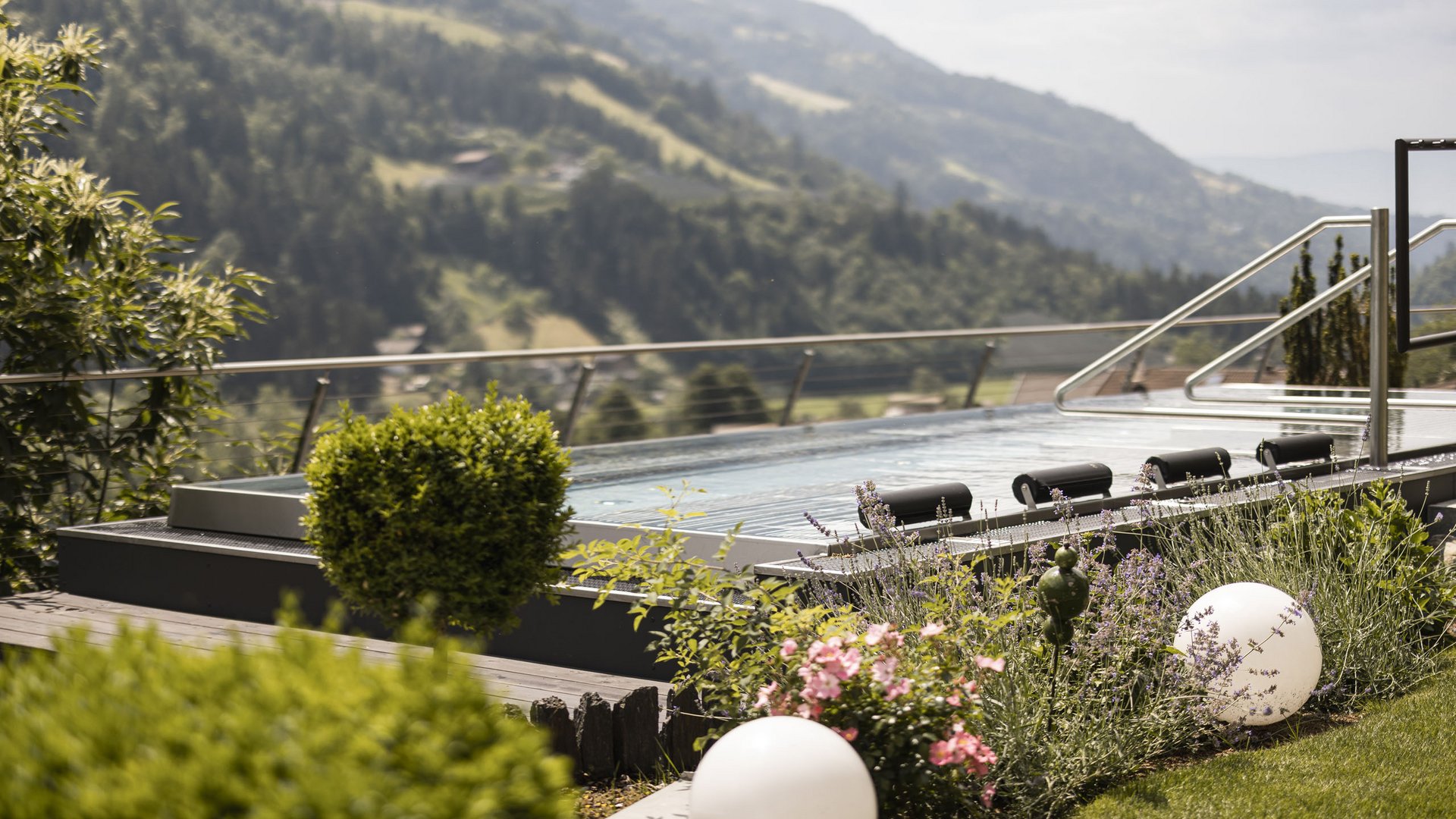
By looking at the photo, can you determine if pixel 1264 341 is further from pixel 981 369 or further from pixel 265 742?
pixel 265 742

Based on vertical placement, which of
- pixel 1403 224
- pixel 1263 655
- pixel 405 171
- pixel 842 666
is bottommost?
pixel 1263 655

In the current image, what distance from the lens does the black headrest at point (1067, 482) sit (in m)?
4.77

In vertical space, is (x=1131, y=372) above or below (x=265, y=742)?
below

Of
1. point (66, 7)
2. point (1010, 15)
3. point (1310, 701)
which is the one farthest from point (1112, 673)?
point (1010, 15)

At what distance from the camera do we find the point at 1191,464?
16.8 ft

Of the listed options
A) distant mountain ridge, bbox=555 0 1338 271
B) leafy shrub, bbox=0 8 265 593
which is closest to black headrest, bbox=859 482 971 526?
leafy shrub, bbox=0 8 265 593

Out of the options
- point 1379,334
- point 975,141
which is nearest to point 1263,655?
point 1379,334

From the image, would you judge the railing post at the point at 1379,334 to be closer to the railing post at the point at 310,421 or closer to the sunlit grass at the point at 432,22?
the railing post at the point at 310,421

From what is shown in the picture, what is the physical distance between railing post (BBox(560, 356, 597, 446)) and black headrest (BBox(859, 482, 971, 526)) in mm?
3286

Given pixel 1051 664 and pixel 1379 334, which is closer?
pixel 1051 664

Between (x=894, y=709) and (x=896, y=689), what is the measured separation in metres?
0.05

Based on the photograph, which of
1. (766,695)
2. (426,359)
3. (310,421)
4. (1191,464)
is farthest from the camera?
(310,421)

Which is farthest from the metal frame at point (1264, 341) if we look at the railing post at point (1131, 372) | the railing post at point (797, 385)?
the railing post at point (1131, 372)

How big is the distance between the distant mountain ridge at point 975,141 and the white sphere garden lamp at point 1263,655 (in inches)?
2830
